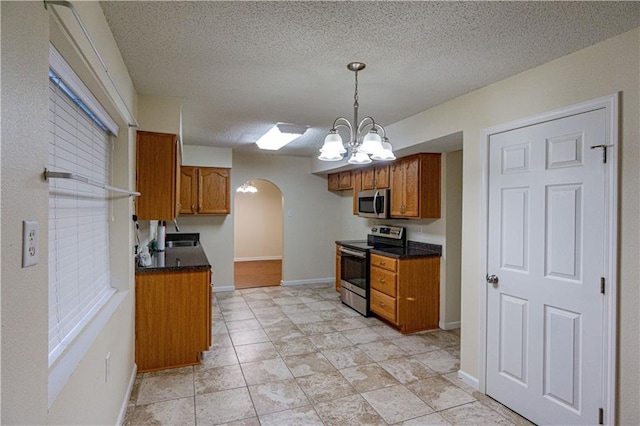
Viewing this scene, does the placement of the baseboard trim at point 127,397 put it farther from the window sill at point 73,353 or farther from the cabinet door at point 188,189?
the cabinet door at point 188,189

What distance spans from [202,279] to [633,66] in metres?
3.28

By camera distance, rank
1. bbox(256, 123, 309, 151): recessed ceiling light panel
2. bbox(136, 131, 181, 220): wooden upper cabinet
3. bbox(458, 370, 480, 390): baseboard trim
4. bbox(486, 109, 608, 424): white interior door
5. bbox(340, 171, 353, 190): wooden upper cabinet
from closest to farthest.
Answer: bbox(486, 109, 608, 424): white interior door → bbox(458, 370, 480, 390): baseboard trim → bbox(136, 131, 181, 220): wooden upper cabinet → bbox(256, 123, 309, 151): recessed ceiling light panel → bbox(340, 171, 353, 190): wooden upper cabinet

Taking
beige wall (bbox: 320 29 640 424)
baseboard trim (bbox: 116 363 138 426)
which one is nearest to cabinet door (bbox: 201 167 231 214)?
baseboard trim (bbox: 116 363 138 426)

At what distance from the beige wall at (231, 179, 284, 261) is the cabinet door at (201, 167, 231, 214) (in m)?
3.49

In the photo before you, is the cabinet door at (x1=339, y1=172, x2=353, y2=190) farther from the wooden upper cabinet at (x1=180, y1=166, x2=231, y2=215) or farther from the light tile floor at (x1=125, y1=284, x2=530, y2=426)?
the light tile floor at (x1=125, y1=284, x2=530, y2=426)

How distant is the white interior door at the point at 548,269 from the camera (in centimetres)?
206

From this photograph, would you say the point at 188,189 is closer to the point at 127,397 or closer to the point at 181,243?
the point at 181,243

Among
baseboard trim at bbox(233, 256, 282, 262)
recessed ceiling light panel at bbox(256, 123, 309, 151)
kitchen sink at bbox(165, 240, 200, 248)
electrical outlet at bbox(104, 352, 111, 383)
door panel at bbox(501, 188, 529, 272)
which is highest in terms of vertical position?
recessed ceiling light panel at bbox(256, 123, 309, 151)

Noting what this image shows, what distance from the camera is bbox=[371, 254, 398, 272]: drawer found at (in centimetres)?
410

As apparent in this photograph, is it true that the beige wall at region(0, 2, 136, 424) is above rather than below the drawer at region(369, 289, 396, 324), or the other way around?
above

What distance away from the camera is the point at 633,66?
1875 mm

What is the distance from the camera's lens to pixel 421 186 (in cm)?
414

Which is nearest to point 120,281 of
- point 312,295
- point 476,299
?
point 476,299

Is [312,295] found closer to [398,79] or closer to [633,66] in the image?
[398,79]
